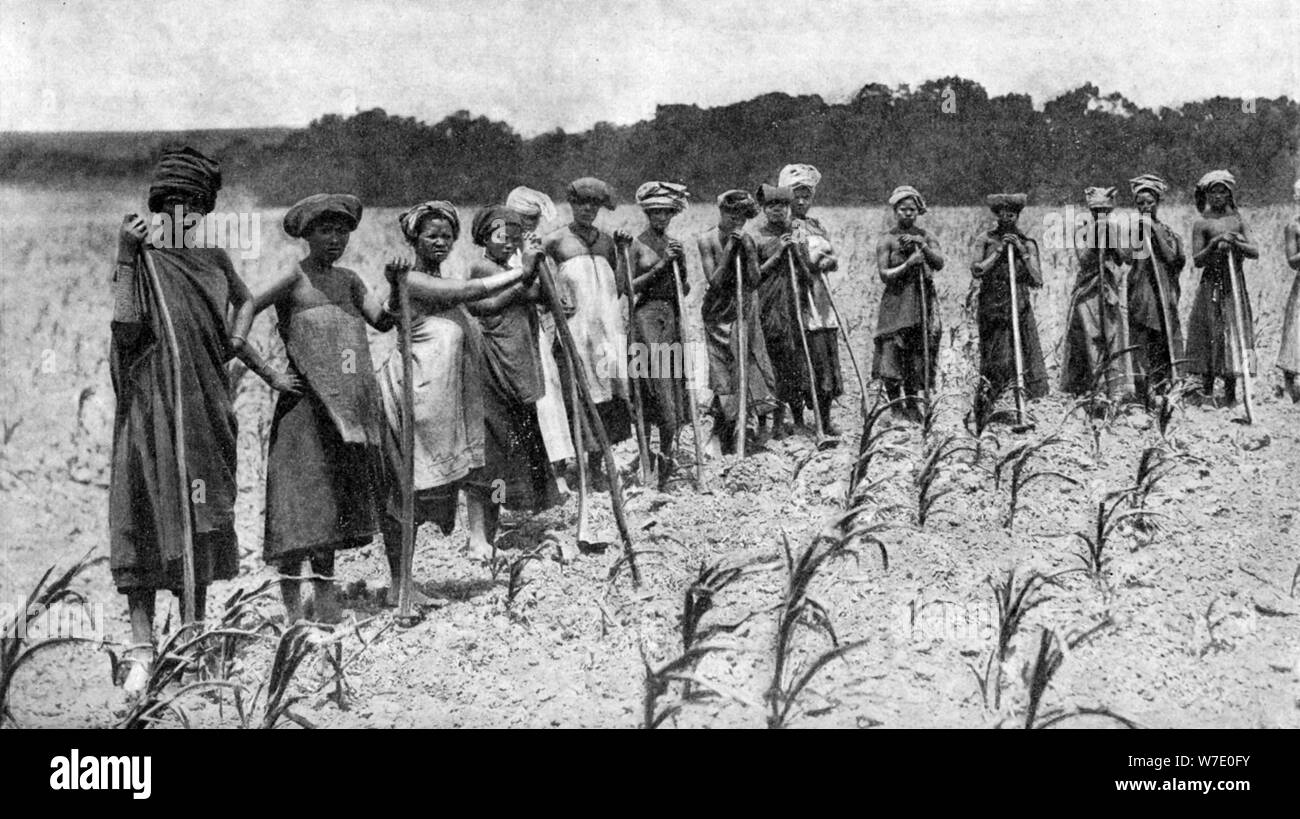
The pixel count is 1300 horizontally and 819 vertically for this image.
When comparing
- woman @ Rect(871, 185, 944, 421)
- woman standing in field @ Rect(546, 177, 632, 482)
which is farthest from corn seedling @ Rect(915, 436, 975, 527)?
woman standing in field @ Rect(546, 177, 632, 482)

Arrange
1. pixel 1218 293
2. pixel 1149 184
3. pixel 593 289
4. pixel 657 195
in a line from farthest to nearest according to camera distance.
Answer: pixel 1218 293 < pixel 1149 184 < pixel 657 195 < pixel 593 289

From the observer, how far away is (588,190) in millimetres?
6285

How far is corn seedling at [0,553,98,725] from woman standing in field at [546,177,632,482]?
234 centimetres

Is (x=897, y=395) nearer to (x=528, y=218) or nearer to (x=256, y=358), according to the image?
(x=528, y=218)

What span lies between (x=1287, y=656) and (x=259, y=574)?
14.7 feet

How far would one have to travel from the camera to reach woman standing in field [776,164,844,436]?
7.05 m

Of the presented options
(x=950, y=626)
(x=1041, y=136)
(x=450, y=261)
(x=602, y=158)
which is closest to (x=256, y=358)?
(x=602, y=158)

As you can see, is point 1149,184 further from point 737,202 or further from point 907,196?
point 737,202

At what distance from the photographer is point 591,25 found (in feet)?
20.6

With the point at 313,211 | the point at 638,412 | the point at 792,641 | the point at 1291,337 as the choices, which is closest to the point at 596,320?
the point at 638,412

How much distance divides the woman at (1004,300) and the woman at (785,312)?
0.91 meters

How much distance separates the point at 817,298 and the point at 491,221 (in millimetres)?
2023

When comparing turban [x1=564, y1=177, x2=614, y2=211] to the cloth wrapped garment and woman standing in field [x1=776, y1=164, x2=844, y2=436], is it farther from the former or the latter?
the cloth wrapped garment
